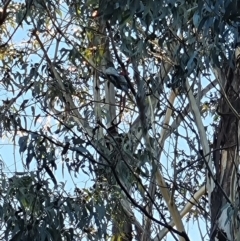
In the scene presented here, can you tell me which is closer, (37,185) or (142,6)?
(142,6)

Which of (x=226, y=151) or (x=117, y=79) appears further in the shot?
(x=226, y=151)

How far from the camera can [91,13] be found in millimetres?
3881

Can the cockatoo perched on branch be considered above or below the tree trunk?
above

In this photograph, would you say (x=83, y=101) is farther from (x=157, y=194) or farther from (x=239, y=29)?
(x=239, y=29)

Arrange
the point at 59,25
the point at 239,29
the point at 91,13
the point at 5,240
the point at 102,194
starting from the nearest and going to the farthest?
the point at 239,29, the point at 5,240, the point at 102,194, the point at 91,13, the point at 59,25

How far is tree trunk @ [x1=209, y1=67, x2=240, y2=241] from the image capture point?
3203mm

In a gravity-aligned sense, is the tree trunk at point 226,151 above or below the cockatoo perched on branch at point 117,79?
below

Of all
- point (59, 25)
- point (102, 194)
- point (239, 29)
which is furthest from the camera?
point (59, 25)

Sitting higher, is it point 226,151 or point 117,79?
point 117,79

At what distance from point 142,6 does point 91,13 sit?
1332mm

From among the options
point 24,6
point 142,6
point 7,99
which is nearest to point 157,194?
point 7,99

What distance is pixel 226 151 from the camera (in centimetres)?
336

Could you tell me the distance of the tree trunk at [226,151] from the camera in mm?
3203

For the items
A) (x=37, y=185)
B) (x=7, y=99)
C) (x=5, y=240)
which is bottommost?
(x=5, y=240)
